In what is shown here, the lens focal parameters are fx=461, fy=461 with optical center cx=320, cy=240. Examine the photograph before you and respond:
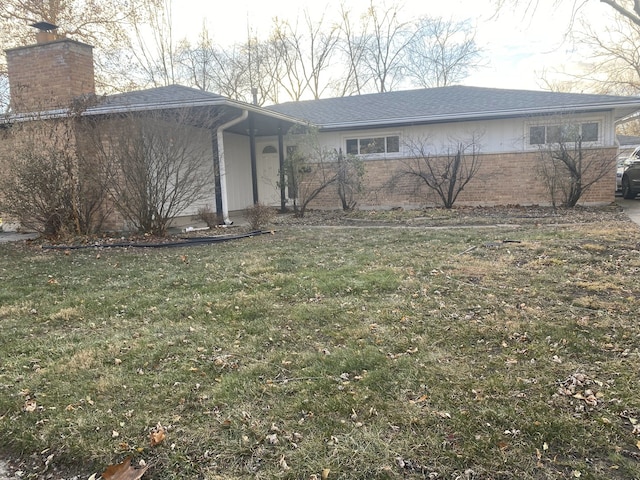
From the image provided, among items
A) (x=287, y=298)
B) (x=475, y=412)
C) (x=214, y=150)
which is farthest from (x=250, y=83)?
(x=475, y=412)

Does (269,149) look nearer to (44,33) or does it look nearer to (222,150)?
(222,150)

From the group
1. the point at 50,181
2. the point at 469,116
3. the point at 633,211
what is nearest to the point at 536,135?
the point at 469,116

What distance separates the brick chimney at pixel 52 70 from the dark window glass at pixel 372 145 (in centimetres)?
821

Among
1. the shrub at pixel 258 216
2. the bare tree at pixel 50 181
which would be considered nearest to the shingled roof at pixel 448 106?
the shrub at pixel 258 216

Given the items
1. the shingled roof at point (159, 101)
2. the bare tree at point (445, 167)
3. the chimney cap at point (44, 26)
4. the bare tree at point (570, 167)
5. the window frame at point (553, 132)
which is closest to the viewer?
the shingled roof at point (159, 101)

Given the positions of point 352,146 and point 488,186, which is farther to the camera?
point 352,146

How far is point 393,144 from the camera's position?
49.5 feet

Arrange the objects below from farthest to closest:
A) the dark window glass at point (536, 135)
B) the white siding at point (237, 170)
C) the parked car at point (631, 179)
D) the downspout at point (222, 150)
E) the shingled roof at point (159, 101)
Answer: the white siding at point (237, 170), the parked car at point (631, 179), the dark window glass at point (536, 135), the downspout at point (222, 150), the shingled roof at point (159, 101)

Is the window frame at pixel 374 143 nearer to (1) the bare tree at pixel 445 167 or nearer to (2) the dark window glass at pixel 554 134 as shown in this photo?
(1) the bare tree at pixel 445 167

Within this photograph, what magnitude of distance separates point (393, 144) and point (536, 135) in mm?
4280

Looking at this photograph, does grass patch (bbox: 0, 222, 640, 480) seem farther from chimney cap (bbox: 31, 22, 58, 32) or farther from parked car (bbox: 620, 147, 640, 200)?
parked car (bbox: 620, 147, 640, 200)

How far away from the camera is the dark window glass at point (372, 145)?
15.2 meters

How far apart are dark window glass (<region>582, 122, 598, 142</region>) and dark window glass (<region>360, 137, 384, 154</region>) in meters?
5.91

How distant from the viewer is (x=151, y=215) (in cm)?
888
